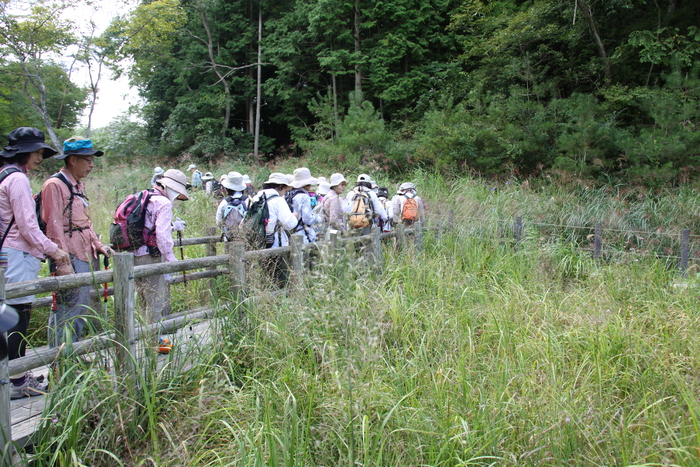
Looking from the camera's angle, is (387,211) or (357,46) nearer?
(387,211)

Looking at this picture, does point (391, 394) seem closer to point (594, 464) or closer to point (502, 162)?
point (594, 464)

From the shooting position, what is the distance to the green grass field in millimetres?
2230

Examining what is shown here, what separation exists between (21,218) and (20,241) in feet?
0.57

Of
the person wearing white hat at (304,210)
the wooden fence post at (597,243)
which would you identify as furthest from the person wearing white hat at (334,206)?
the wooden fence post at (597,243)

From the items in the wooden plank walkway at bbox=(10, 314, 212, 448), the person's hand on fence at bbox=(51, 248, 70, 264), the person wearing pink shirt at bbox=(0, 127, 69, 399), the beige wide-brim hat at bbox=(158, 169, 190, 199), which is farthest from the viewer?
the beige wide-brim hat at bbox=(158, 169, 190, 199)

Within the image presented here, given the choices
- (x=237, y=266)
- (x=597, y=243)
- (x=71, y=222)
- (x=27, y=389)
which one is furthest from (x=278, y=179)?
(x=597, y=243)

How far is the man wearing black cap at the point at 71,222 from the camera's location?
3.14 m

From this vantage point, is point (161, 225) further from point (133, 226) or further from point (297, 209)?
point (297, 209)

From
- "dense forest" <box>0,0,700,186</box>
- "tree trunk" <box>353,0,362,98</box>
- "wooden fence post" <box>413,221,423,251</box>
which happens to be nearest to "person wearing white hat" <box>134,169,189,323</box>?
"wooden fence post" <box>413,221,423,251</box>

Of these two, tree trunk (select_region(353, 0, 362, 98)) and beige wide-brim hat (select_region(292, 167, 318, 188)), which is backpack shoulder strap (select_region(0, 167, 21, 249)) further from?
tree trunk (select_region(353, 0, 362, 98))

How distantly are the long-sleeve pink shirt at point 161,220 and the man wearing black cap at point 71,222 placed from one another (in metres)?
0.48

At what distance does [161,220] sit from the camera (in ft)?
12.8

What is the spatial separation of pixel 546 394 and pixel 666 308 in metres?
2.40

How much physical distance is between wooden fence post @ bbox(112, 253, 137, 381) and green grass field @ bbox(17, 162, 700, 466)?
0.19 metres
